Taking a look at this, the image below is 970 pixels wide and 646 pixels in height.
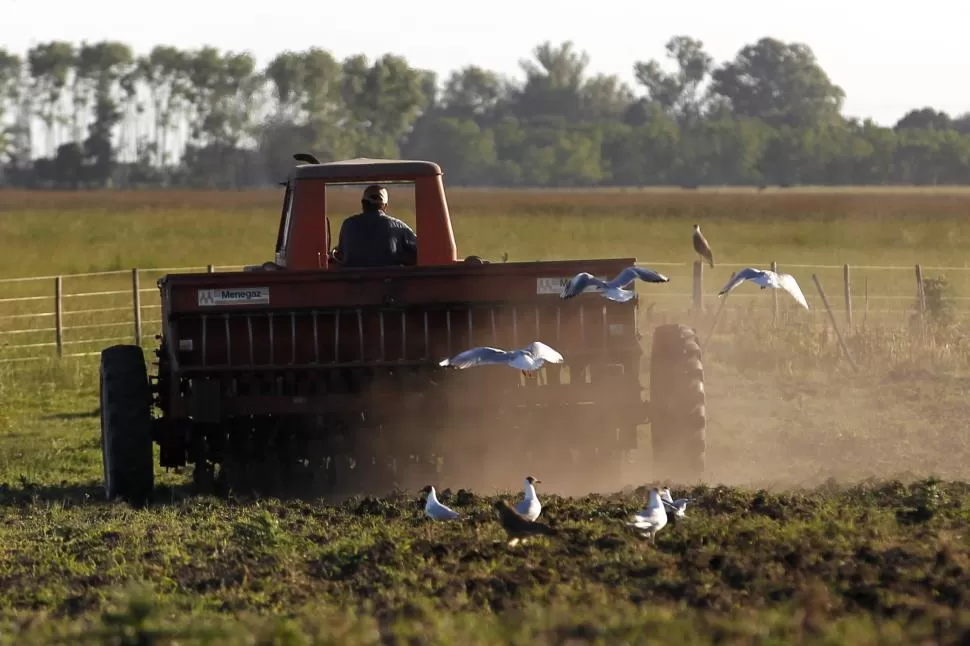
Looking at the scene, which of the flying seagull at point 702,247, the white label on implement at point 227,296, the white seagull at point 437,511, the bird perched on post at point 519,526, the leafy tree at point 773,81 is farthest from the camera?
the leafy tree at point 773,81

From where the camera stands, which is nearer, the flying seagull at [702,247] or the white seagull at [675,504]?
the white seagull at [675,504]

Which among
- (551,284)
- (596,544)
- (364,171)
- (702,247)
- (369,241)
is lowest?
(596,544)

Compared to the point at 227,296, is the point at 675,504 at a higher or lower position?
lower

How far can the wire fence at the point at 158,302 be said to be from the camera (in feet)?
77.4

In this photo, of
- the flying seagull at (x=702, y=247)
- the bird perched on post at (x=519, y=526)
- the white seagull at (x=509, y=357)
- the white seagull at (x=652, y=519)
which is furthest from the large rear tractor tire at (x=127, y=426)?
the flying seagull at (x=702, y=247)

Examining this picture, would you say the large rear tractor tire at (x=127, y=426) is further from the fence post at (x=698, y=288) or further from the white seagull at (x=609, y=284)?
the fence post at (x=698, y=288)

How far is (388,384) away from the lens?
1081 centimetres

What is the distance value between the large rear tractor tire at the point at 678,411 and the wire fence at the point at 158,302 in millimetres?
9691

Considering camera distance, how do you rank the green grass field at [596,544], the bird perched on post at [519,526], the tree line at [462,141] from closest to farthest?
the green grass field at [596,544] < the bird perched on post at [519,526] < the tree line at [462,141]

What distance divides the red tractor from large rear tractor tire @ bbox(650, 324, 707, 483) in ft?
0.04

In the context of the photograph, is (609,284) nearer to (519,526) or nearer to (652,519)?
(652,519)

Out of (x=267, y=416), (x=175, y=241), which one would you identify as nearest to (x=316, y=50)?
(x=175, y=241)

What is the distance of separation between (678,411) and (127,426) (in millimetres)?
3663

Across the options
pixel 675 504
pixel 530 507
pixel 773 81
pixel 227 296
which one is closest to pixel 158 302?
pixel 227 296
